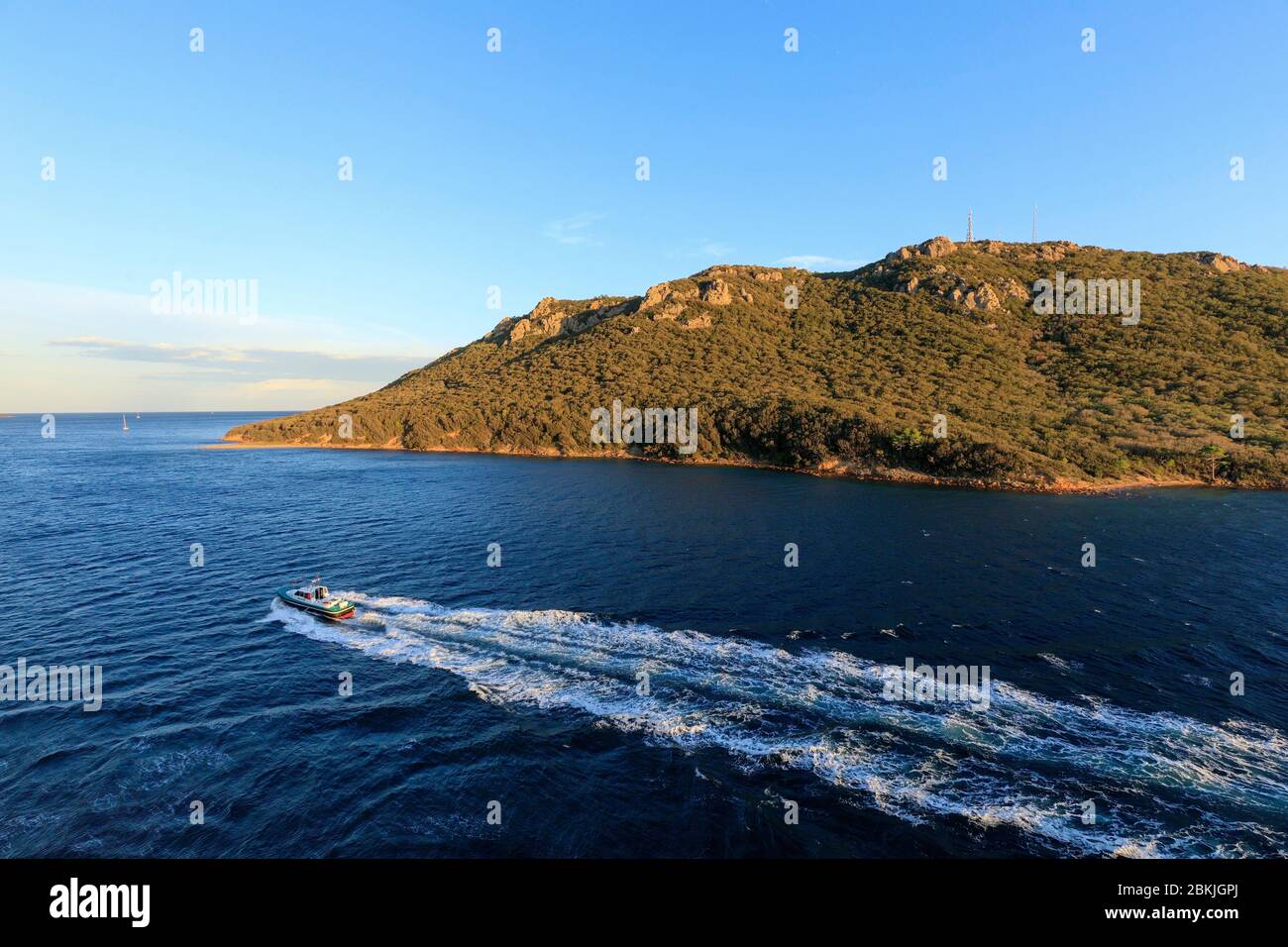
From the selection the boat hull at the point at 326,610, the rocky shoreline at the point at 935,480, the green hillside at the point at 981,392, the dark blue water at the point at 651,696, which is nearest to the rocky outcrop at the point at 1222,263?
the green hillside at the point at 981,392

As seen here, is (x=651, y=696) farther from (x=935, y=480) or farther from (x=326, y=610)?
(x=935, y=480)

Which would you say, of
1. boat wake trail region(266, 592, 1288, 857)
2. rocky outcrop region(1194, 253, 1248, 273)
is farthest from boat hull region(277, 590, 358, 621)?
rocky outcrop region(1194, 253, 1248, 273)

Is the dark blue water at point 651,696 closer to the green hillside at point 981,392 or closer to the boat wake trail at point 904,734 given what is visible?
the boat wake trail at point 904,734

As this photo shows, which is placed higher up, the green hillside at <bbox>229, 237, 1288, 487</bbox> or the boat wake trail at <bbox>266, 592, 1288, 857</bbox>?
the green hillside at <bbox>229, 237, 1288, 487</bbox>

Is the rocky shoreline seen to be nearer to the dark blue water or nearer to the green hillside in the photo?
the green hillside

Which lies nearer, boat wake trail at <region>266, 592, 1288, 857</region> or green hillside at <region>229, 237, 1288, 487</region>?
boat wake trail at <region>266, 592, 1288, 857</region>
